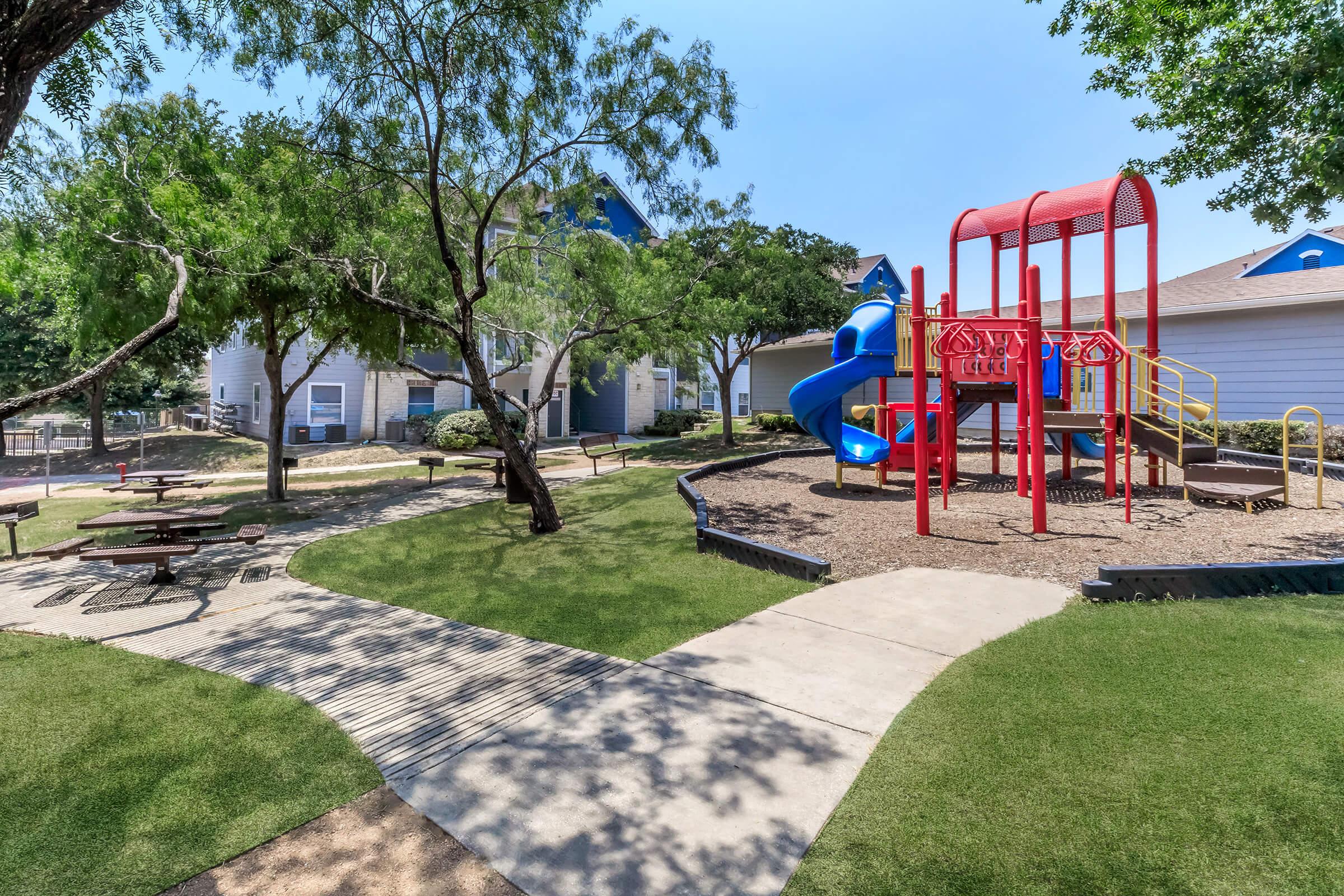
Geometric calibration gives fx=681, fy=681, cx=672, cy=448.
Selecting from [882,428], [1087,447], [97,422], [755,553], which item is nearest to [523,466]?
[755,553]

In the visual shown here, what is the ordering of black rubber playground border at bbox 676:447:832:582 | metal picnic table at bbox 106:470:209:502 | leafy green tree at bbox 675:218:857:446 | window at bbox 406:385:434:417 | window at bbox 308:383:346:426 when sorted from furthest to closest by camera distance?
window at bbox 406:385:434:417
window at bbox 308:383:346:426
leafy green tree at bbox 675:218:857:446
metal picnic table at bbox 106:470:209:502
black rubber playground border at bbox 676:447:832:582

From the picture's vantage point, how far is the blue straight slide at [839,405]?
1339cm

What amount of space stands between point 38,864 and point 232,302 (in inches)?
450

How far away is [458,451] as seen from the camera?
2489 cm

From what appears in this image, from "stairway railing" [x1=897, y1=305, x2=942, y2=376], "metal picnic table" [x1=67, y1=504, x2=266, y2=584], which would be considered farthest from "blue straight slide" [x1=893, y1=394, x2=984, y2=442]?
"metal picnic table" [x1=67, y1=504, x2=266, y2=584]

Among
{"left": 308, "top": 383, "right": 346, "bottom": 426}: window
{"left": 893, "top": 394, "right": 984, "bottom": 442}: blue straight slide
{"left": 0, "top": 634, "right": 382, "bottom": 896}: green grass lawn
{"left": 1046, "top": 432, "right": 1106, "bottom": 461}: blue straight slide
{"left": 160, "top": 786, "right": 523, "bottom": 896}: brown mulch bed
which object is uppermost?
{"left": 308, "top": 383, "right": 346, "bottom": 426}: window

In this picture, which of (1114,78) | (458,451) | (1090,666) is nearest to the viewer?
(1090,666)

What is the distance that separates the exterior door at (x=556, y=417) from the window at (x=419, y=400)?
4887 millimetres

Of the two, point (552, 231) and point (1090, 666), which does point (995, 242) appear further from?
point (1090, 666)

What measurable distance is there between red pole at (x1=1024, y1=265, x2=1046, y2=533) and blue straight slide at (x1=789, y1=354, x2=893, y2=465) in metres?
3.22

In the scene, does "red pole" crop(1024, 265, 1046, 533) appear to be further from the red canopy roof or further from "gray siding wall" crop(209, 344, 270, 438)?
"gray siding wall" crop(209, 344, 270, 438)

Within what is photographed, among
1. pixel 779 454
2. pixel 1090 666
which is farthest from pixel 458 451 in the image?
pixel 1090 666

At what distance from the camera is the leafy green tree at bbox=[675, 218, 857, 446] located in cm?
2119

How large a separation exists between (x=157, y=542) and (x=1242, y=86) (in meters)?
12.5
